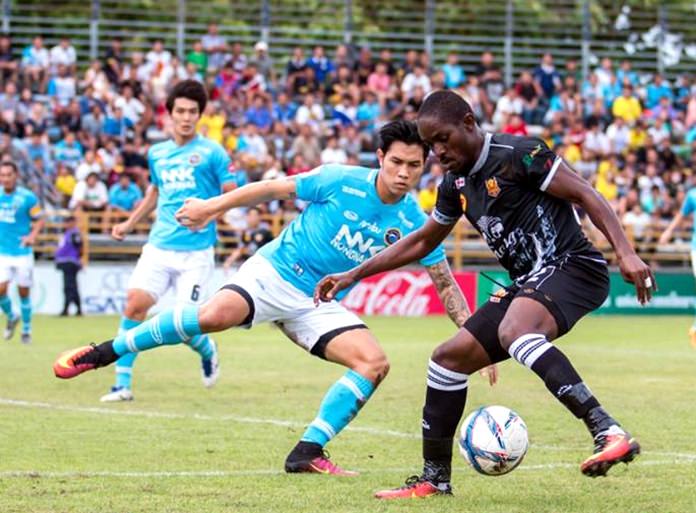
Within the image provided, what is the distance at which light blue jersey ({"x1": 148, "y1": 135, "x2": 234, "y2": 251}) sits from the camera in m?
12.8

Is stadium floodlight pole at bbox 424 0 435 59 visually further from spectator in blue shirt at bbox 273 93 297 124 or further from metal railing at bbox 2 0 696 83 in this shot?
spectator in blue shirt at bbox 273 93 297 124

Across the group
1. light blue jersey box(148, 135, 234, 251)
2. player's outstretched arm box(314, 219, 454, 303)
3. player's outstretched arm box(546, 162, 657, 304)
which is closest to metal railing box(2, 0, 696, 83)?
light blue jersey box(148, 135, 234, 251)

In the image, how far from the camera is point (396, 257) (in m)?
7.71

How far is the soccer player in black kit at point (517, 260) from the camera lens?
21.9 ft

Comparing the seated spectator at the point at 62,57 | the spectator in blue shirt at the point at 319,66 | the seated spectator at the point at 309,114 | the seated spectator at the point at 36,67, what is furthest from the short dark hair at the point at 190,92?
the spectator in blue shirt at the point at 319,66

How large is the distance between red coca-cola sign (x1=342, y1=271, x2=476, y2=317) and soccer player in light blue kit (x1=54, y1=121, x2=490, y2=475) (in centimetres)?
2077

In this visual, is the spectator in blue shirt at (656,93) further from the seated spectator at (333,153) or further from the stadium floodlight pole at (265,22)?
the stadium floodlight pole at (265,22)

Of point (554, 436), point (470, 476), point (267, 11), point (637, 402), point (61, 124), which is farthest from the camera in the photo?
point (267, 11)

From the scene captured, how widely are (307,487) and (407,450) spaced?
1860mm

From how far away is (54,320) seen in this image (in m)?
26.0

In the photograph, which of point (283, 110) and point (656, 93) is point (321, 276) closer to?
point (283, 110)

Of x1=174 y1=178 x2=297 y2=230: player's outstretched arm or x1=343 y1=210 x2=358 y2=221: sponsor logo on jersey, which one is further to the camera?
x1=343 y1=210 x2=358 y2=221: sponsor logo on jersey

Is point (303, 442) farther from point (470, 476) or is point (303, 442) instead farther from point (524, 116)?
point (524, 116)

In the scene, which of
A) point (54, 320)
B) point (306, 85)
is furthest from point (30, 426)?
point (306, 85)
